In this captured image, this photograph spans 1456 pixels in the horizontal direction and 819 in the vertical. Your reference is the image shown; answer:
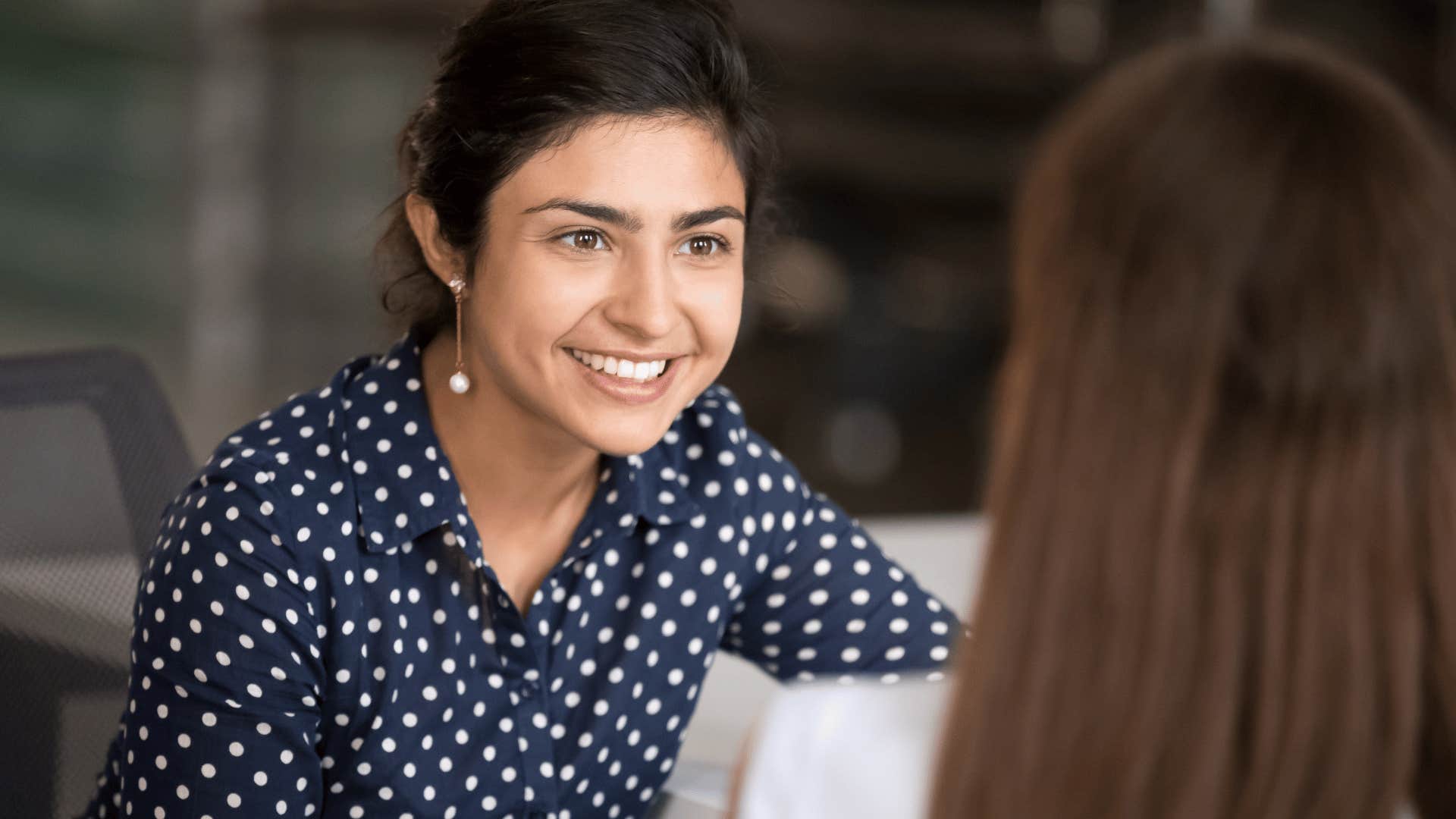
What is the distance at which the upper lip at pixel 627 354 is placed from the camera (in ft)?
4.19

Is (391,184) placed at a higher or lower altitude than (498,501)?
higher

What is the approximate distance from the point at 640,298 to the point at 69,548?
1.92 feet

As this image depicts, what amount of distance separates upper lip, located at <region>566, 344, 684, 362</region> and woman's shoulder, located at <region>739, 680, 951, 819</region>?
524 mm

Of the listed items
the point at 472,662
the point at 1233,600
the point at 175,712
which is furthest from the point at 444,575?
the point at 1233,600

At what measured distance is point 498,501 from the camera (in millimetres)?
1358

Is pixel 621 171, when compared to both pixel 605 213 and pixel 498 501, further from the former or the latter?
pixel 498 501

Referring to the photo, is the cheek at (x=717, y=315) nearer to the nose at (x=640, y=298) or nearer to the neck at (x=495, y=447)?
the nose at (x=640, y=298)

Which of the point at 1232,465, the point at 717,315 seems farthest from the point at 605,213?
the point at 1232,465

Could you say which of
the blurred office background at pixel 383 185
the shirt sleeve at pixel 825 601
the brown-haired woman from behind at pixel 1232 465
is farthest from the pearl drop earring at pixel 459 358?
the blurred office background at pixel 383 185

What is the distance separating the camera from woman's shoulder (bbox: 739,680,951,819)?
80cm

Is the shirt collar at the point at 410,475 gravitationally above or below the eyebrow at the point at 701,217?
below

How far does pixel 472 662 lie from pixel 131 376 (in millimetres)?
489

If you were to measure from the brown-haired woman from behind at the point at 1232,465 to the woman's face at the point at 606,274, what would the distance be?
0.60 meters

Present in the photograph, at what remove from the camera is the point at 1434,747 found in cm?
70
